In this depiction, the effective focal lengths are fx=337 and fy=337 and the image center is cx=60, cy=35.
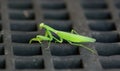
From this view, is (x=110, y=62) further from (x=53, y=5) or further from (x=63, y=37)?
(x=53, y=5)

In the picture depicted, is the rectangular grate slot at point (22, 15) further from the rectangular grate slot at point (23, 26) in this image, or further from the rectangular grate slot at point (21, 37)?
the rectangular grate slot at point (21, 37)

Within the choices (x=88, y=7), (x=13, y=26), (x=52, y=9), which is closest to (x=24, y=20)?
(x=13, y=26)

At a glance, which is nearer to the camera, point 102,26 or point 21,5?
point 102,26

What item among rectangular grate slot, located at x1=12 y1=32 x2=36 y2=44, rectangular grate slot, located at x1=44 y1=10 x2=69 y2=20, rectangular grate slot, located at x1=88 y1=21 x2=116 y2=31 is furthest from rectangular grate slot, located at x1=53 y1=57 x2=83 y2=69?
rectangular grate slot, located at x1=44 y1=10 x2=69 y2=20

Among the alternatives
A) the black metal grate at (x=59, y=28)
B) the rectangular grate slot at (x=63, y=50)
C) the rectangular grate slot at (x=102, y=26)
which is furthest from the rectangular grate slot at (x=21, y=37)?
the rectangular grate slot at (x=102, y=26)

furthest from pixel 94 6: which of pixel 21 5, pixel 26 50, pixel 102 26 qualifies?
pixel 26 50

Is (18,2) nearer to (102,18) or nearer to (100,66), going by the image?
(102,18)
